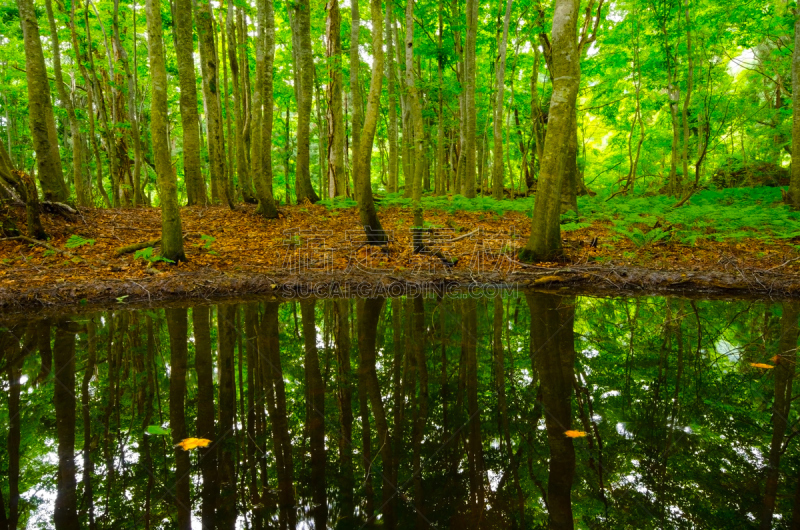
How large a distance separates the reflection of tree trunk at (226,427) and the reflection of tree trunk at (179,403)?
0.16 meters

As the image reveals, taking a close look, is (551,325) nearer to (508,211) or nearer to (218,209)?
(508,211)

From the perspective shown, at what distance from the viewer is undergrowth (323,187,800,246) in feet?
30.2

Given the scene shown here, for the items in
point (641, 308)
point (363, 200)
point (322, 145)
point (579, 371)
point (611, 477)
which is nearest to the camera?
point (611, 477)

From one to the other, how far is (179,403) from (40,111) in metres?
9.55

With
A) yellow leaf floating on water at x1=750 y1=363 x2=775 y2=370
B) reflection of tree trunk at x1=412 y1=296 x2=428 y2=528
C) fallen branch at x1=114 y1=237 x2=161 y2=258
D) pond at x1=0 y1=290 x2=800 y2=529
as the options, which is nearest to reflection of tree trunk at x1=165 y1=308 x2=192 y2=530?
pond at x1=0 y1=290 x2=800 y2=529

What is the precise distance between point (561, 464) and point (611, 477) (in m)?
0.25

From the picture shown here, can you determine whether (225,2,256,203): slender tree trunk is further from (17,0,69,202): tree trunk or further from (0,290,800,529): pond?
(0,290,800,529): pond

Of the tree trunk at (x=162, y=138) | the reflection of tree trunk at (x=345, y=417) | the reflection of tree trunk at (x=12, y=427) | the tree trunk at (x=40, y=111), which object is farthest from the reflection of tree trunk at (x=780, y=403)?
the tree trunk at (x=40, y=111)

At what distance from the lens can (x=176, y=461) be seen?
2518mm

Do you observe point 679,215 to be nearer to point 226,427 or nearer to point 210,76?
point 226,427

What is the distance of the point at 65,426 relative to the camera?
2.91 m

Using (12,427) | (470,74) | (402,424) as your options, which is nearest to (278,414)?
(402,424)

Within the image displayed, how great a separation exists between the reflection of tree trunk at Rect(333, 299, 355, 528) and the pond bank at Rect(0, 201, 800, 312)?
213 cm

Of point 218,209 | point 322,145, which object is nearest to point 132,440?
point 218,209
